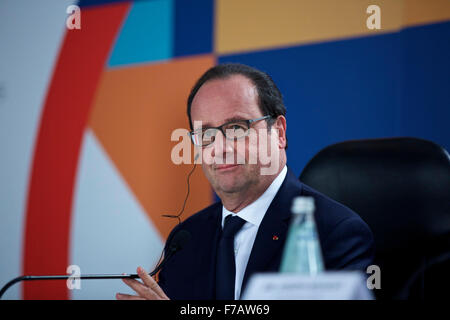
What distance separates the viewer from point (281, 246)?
131cm

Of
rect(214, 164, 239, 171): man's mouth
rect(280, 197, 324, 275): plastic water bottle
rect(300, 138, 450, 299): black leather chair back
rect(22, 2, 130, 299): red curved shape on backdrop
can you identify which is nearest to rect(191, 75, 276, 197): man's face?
rect(214, 164, 239, 171): man's mouth

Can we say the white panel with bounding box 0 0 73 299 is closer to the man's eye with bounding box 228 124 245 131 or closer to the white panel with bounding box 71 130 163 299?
the white panel with bounding box 71 130 163 299

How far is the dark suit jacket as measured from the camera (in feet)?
4.25

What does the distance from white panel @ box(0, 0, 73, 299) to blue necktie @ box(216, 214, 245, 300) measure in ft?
5.77

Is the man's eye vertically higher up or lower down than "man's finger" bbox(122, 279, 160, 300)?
higher up

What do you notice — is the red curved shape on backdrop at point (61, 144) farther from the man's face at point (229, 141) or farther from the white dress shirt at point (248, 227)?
the white dress shirt at point (248, 227)

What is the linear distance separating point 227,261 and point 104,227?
138 centimetres

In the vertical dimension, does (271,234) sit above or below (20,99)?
below

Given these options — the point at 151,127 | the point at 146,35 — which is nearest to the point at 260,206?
the point at 151,127

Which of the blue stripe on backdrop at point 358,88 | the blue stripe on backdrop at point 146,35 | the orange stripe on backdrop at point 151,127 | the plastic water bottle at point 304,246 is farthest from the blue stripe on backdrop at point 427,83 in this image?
the plastic water bottle at point 304,246

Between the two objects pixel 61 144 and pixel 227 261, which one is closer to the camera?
pixel 227 261

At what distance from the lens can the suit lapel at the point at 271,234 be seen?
130cm

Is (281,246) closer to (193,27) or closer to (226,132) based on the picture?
(226,132)

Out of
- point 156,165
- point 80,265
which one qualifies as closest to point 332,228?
point 156,165
